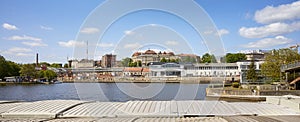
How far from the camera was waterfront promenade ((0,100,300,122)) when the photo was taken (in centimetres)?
1278

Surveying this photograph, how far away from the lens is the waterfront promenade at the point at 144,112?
12.8 m

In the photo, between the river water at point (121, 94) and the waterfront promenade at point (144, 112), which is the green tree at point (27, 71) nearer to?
the river water at point (121, 94)

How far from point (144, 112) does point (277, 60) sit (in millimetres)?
45881

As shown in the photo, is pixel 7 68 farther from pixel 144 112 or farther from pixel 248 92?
pixel 144 112

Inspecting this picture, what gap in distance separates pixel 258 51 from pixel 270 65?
12230 cm

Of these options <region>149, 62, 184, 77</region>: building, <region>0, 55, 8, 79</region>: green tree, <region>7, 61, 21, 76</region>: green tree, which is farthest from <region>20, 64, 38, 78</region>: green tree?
<region>149, 62, 184, 77</region>: building

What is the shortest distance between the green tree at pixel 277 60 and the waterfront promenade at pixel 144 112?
133 ft

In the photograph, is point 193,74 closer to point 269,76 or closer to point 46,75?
point 269,76

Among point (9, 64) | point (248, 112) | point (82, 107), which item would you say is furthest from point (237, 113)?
point (9, 64)

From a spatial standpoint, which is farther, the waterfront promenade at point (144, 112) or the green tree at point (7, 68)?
the green tree at point (7, 68)

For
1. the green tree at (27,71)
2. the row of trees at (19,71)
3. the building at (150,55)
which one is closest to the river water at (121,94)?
the building at (150,55)

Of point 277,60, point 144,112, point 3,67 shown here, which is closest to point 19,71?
point 3,67

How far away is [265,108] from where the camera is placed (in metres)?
14.9

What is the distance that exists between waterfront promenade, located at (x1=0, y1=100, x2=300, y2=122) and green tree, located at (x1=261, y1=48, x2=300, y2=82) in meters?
40.6
